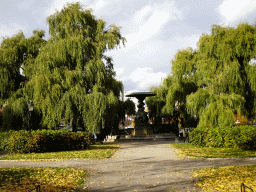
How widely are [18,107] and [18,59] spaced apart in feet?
16.7

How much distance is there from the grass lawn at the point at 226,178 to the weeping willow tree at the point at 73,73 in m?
11.4

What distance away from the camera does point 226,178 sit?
287 inches

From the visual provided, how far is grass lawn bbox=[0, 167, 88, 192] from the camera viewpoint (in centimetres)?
659

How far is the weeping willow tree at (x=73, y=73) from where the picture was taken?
18.6 metres

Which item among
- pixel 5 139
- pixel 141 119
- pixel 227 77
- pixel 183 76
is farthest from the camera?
pixel 141 119

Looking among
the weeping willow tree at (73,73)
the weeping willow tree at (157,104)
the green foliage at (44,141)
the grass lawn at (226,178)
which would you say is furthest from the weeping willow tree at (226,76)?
the weeping willow tree at (157,104)

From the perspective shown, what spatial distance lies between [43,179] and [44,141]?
796cm

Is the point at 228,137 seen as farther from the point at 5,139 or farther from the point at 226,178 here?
the point at 5,139

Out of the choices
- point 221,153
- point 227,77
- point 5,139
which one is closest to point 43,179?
point 221,153

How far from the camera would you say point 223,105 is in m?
17.2

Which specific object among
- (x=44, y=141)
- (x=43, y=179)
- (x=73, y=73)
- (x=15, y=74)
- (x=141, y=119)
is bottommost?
(x=43, y=179)

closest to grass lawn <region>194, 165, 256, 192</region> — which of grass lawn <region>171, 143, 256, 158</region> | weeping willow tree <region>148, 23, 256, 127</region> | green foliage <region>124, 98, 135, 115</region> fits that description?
grass lawn <region>171, 143, 256, 158</region>

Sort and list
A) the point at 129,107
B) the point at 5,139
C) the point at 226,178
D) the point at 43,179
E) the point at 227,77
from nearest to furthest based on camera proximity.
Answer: the point at 226,178 < the point at 43,179 < the point at 5,139 < the point at 227,77 < the point at 129,107

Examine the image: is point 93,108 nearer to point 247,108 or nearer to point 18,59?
point 18,59
